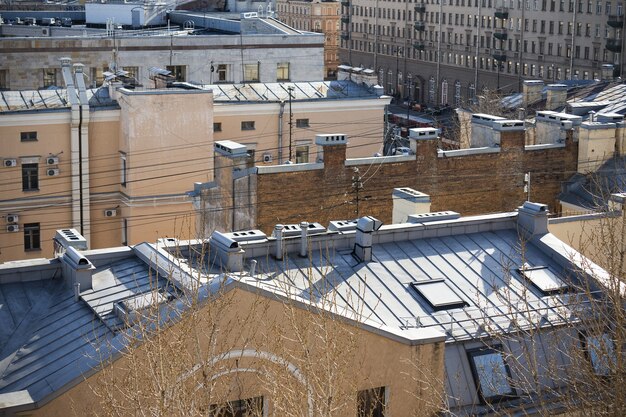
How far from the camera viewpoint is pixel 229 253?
21.4 meters

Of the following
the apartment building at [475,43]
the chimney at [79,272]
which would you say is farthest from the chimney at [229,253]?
the apartment building at [475,43]

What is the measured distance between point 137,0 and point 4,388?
59425 millimetres

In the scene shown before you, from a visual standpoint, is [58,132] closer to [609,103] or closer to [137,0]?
[609,103]

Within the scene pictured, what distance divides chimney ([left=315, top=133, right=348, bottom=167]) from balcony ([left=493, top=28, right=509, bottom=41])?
226 ft

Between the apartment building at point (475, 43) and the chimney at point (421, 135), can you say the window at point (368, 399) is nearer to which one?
the chimney at point (421, 135)

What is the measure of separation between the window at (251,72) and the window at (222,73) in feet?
3.00

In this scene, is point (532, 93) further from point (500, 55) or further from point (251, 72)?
point (500, 55)

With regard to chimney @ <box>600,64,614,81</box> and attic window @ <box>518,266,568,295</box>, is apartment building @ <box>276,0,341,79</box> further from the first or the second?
attic window @ <box>518,266,568,295</box>

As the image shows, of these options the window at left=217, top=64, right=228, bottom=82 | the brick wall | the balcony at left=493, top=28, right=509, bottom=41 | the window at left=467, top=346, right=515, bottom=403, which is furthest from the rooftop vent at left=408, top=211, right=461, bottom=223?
the balcony at left=493, top=28, right=509, bottom=41

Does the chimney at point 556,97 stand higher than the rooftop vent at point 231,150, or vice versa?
the chimney at point 556,97

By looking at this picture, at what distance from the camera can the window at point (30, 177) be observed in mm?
40156

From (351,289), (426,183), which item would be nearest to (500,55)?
(426,183)

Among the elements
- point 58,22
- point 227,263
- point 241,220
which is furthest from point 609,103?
point 58,22

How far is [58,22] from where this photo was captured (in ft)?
227
